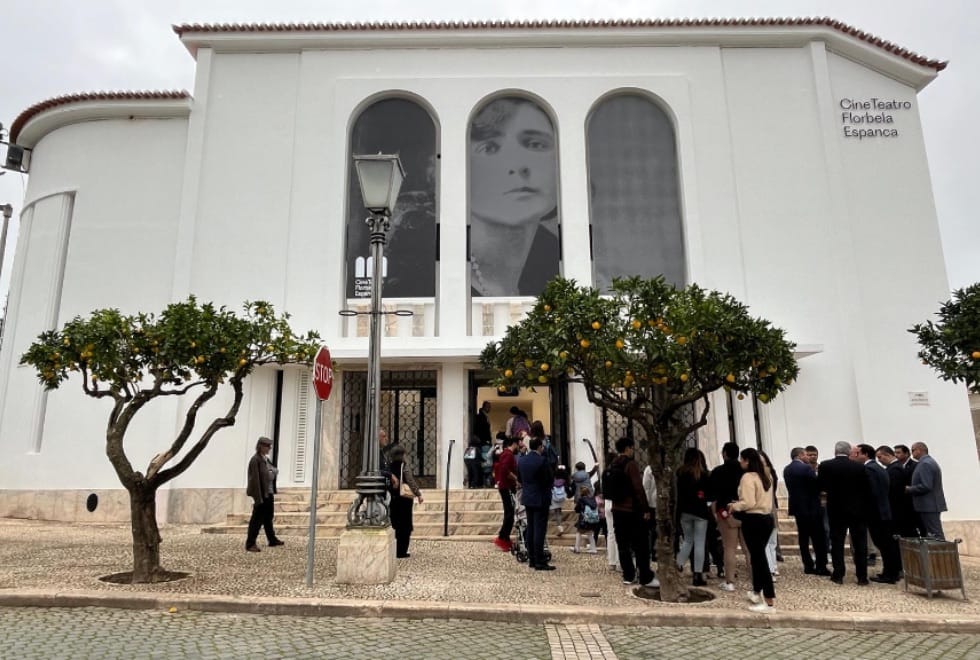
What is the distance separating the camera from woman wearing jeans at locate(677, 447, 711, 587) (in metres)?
6.98

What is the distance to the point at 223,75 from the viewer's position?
47.9 ft

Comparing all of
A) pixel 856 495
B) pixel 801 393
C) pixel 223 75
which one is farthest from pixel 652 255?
pixel 223 75

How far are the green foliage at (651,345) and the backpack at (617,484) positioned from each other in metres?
0.61

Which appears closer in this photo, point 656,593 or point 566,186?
point 656,593

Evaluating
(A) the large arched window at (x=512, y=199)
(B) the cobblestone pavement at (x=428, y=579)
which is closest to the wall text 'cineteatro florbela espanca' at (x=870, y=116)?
(A) the large arched window at (x=512, y=199)

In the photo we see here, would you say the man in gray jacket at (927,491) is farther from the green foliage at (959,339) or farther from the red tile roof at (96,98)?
the red tile roof at (96,98)

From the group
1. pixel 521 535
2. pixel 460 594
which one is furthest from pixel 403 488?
pixel 460 594

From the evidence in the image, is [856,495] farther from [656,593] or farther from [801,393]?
[801,393]

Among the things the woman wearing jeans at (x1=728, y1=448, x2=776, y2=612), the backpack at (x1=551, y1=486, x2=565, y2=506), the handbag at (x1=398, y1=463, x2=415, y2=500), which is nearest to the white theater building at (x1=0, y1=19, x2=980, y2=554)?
the backpack at (x1=551, y1=486, x2=565, y2=506)

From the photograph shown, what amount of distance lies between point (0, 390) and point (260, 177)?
7.41m

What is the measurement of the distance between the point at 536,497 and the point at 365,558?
2.12 m

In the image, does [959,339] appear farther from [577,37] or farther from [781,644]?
[577,37]

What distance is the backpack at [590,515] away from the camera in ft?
28.9

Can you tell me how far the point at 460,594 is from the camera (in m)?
6.50
